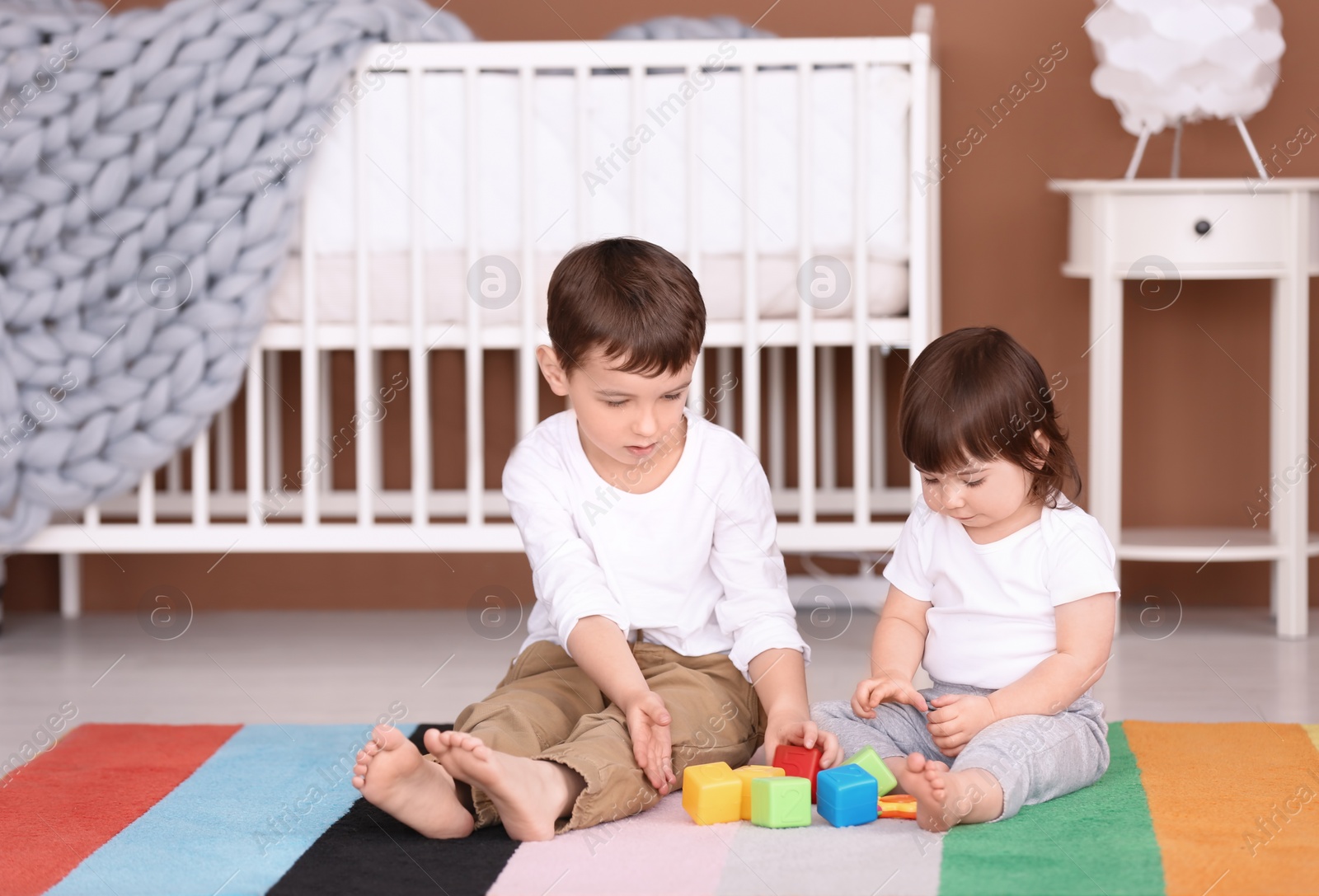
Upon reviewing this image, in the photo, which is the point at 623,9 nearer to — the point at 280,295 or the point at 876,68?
the point at 876,68

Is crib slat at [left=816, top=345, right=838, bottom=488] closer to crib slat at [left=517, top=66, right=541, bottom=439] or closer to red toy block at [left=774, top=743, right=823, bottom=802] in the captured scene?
crib slat at [left=517, top=66, right=541, bottom=439]

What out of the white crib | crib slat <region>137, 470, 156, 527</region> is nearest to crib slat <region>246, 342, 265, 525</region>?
the white crib

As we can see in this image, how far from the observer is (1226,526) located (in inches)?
80.1

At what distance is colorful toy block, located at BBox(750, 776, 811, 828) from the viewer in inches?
40.0

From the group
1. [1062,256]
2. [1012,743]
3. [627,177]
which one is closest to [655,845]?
[1012,743]

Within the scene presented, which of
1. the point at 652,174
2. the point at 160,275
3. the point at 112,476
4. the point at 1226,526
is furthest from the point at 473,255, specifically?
the point at 1226,526

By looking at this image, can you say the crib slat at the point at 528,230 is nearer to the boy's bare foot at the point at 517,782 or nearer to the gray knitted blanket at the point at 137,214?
the gray knitted blanket at the point at 137,214

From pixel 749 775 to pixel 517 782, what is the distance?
0.19m

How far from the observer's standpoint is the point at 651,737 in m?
1.06

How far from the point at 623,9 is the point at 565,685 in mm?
1254

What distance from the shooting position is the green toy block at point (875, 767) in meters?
1.07

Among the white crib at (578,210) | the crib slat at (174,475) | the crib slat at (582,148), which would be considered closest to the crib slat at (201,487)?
the white crib at (578,210)

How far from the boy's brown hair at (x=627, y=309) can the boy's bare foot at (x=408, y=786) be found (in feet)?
1.10

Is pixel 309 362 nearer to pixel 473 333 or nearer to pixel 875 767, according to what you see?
pixel 473 333
